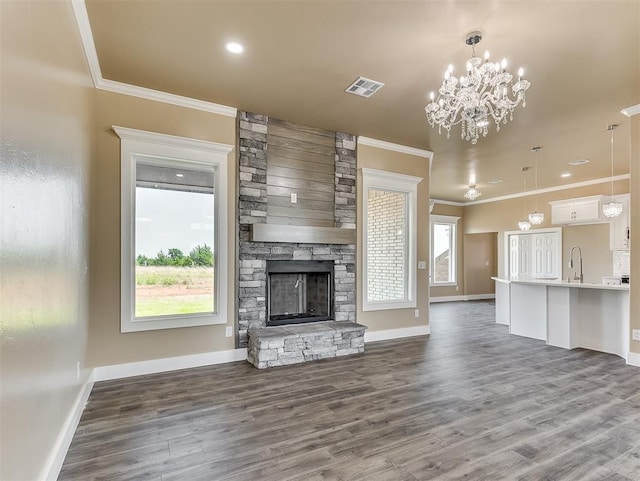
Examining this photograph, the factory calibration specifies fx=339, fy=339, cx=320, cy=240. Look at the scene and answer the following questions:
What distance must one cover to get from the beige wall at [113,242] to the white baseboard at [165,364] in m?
0.05

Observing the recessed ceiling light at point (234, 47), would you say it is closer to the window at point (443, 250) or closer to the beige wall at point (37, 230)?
the beige wall at point (37, 230)

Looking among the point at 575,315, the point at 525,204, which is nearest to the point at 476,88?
the point at 575,315

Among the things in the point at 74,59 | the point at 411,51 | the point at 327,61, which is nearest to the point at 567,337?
the point at 411,51

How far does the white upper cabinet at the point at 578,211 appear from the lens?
721 centimetres

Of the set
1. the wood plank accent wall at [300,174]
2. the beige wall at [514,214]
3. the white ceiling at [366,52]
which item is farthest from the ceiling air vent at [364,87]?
the beige wall at [514,214]

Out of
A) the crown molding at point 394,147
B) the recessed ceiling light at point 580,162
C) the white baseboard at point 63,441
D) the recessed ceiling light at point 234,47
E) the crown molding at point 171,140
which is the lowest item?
the white baseboard at point 63,441

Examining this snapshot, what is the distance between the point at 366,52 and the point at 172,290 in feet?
10.6

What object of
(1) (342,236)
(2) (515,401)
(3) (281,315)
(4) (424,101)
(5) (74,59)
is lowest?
(2) (515,401)

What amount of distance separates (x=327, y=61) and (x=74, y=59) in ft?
Result: 6.65

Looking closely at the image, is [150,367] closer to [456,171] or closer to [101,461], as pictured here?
[101,461]

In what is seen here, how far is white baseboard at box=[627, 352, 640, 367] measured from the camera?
13.3ft

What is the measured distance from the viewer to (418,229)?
5.79 metres

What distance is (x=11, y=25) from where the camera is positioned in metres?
1.31

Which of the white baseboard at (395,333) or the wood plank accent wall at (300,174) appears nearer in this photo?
the wood plank accent wall at (300,174)
